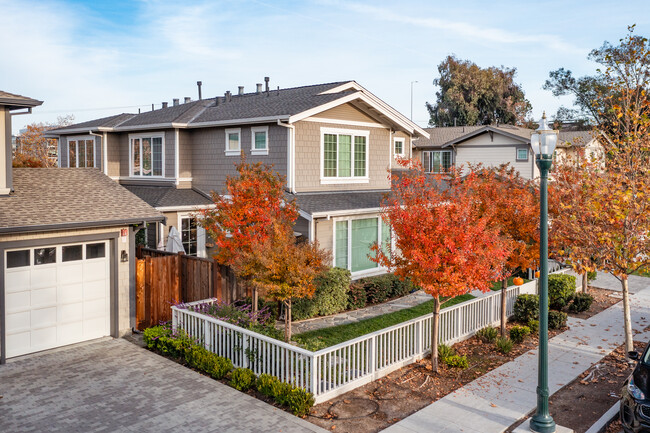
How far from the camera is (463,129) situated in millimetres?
43094

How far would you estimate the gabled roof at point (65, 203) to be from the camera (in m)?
11.3

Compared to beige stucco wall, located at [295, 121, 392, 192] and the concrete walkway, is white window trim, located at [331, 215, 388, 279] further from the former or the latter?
the concrete walkway

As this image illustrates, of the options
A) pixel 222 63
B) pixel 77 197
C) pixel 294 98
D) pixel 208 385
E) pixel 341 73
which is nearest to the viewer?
pixel 208 385

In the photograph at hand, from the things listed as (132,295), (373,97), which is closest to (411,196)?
(132,295)

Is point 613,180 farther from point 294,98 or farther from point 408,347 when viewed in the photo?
point 294,98

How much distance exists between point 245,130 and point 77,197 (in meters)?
7.64

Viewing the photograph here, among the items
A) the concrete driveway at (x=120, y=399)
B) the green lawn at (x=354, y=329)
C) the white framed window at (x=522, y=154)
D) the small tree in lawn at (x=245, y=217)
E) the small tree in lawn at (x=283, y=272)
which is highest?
the white framed window at (x=522, y=154)

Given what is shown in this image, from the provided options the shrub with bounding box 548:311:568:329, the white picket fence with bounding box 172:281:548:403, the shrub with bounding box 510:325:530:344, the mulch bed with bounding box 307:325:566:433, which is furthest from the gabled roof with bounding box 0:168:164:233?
the shrub with bounding box 548:311:568:329

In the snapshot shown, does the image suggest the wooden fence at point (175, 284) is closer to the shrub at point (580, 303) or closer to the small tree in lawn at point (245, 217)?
the small tree in lawn at point (245, 217)

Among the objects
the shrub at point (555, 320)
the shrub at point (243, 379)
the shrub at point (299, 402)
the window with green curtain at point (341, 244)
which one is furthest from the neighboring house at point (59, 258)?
the shrub at point (555, 320)

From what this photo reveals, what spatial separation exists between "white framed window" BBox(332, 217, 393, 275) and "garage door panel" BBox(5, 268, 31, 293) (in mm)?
9099

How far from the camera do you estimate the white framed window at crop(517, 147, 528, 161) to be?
34750mm

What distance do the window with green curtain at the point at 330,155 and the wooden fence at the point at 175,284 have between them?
21.8 ft

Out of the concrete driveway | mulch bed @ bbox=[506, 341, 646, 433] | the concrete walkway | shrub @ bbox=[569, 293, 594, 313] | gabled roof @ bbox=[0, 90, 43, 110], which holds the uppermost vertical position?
gabled roof @ bbox=[0, 90, 43, 110]
